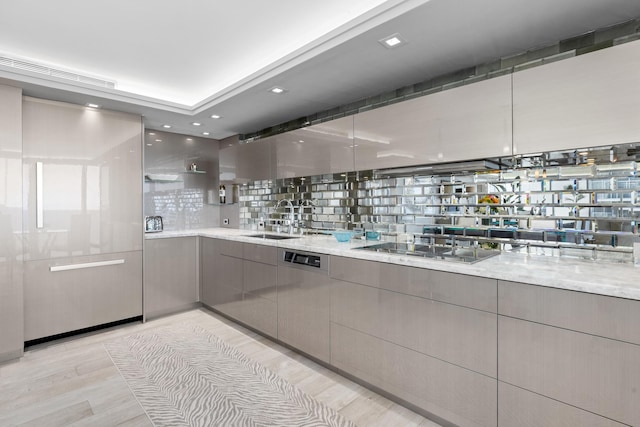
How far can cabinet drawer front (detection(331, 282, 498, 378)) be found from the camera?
1.65 metres

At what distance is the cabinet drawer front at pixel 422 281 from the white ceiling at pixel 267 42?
56.1 inches

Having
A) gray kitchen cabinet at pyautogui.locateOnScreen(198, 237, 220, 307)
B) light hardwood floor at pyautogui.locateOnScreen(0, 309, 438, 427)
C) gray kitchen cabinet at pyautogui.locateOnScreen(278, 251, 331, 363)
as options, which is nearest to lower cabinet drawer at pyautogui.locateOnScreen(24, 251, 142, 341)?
light hardwood floor at pyautogui.locateOnScreen(0, 309, 438, 427)

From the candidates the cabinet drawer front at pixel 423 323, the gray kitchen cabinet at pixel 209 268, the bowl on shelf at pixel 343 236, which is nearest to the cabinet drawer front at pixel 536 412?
the cabinet drawer front at pixel 423 323

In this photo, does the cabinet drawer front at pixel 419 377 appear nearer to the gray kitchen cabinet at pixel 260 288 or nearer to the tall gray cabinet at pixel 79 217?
the gray kitchen cabinet at pixel 260 288

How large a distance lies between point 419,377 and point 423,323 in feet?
1.09

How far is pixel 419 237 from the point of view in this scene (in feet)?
9.04

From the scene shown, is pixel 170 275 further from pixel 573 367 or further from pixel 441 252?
pixel 573 367

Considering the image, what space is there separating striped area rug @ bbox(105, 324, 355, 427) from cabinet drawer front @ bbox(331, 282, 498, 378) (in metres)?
0.58

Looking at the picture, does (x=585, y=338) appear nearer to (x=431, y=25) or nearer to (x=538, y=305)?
(x=538, y=305)

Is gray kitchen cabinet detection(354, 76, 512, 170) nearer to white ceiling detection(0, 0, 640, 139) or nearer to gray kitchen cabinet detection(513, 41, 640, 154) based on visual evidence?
gray kitchen cabinet detection(513, 41, 640, 154)

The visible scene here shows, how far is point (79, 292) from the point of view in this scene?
127 inches

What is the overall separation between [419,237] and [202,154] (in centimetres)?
337

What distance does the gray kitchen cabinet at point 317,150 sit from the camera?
9.31ft

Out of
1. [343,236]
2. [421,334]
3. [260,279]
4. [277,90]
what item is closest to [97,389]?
[260,279]
